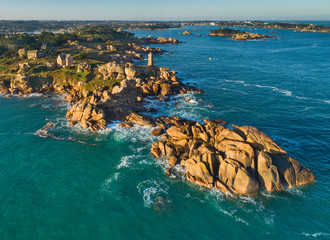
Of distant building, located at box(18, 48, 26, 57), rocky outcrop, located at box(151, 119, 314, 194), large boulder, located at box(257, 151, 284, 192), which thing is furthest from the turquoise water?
distant building, located at box(18, 48, 26, 57)

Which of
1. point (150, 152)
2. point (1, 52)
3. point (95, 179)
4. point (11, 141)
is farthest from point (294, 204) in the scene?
point (1, 52)

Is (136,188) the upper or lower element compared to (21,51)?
lower

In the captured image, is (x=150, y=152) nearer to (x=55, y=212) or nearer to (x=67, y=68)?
(x=55, y=212)

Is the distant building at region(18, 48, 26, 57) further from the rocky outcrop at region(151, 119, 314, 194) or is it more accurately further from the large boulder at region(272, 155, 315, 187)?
the large boulder at region(272, 155, 315, 187)

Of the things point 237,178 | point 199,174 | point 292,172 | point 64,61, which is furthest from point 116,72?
point 292,172

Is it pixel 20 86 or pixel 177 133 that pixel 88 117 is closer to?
pixel 177 133

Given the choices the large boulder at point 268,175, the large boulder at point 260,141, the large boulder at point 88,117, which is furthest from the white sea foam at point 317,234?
the large boulder at point 88,117

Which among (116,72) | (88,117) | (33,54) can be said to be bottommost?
(88,117)
